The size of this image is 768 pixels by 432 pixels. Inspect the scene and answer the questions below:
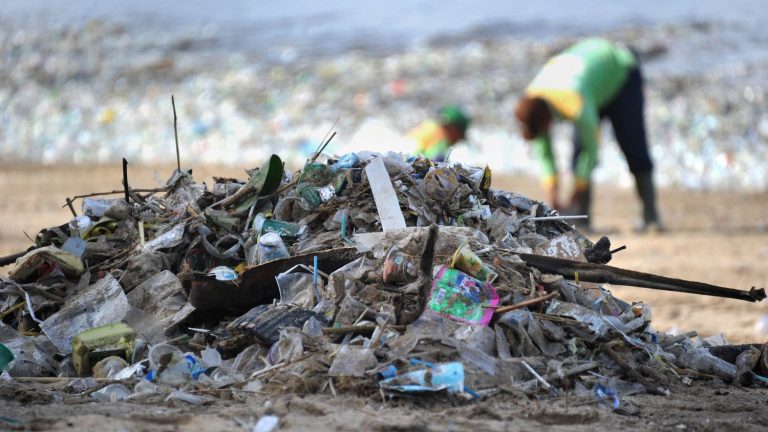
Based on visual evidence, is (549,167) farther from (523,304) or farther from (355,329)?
(355,329)

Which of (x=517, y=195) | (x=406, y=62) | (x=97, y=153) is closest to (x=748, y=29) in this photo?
(x=406, y=62)

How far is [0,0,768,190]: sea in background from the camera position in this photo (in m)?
9.92

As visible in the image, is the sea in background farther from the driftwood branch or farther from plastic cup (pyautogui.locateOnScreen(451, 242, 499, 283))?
plastic cup (pyautogui.locateOnScreen(451, 242, 499, 283))

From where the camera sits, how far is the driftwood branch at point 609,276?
11.4 ft

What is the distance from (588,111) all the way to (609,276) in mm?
4408

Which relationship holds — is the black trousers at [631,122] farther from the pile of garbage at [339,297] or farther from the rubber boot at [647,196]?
the pile of garbage at [339,297]

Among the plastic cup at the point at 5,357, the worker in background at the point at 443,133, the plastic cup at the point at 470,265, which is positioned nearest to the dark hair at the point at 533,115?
the worker in background at the point at 443,133

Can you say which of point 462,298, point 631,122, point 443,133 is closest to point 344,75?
point 443,133

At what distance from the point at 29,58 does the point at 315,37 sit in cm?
474

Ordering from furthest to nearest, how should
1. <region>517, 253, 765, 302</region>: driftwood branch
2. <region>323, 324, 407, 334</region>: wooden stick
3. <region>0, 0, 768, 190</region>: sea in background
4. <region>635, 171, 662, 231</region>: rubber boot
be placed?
<region>0, 0, 768, 190</region>: sea in background, <region>635, 171, 662, 231</region>: rubber boot, <region>517, 253, 765, 302</region>: driftwood branch, <region>323, 324, 407, 334</region>: wooden stick

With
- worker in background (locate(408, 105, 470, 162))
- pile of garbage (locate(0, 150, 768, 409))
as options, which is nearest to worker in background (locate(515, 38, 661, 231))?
worker in background (locate(408, 105, 470, 162))

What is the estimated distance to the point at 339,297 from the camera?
3.18 meters

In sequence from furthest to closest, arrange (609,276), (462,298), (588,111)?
(588,111), (609,276), (462,298)

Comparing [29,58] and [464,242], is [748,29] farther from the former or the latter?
[464,242]
